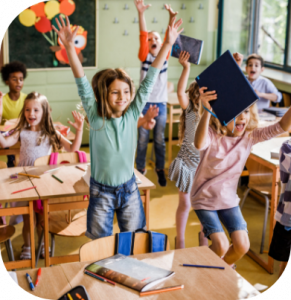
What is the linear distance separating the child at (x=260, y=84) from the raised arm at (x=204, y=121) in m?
2.52

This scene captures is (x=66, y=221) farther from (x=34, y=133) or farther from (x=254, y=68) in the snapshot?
(x=254, y=68)

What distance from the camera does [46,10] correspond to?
530cm

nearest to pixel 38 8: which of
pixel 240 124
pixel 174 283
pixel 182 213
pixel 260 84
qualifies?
pixel 260 84

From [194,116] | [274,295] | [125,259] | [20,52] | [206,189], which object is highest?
[20,52]

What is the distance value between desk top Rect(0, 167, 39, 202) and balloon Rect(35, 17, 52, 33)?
2884 millimetres

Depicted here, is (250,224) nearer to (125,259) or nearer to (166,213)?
(166,213)

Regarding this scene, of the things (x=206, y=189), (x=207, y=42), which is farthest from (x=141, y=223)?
(x=207, y=42)

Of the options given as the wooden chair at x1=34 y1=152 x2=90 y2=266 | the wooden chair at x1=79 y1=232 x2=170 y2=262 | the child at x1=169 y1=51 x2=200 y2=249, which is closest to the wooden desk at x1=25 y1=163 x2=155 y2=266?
the wooden chair at x1=34 y1=152 x2=90 y2=266

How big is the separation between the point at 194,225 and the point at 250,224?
494 mm

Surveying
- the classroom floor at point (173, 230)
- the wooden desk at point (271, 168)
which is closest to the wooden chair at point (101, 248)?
the classroom floor at point (173, 230)

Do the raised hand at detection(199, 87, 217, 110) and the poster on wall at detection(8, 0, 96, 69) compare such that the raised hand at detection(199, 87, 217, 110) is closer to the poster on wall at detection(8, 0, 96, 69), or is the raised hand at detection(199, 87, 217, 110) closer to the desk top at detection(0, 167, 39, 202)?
the desk top at detection(0, 167, 39, 202)

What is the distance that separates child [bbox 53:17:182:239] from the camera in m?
2.26

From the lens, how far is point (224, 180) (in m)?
2.40

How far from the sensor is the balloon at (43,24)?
531 cm
